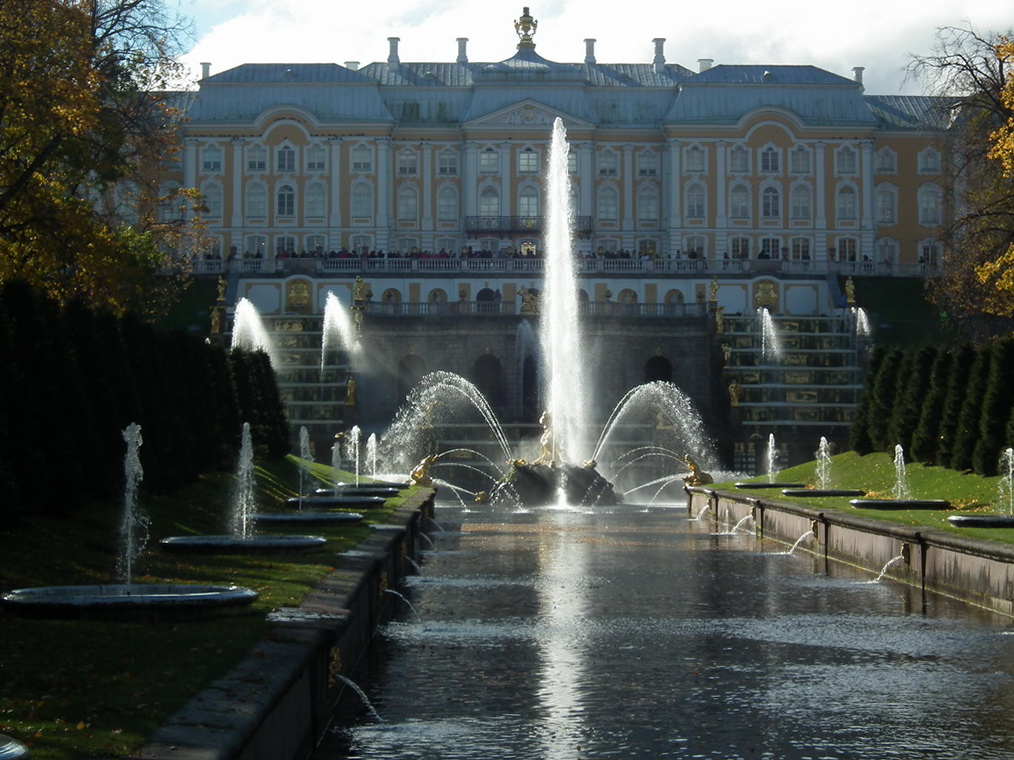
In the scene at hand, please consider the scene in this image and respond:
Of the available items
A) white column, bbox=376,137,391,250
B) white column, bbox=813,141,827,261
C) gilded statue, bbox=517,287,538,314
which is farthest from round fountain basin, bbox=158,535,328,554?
white column, bbox=813,141,827,261

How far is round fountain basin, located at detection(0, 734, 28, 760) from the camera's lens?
21.4 ft

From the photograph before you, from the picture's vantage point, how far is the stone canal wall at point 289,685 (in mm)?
7676

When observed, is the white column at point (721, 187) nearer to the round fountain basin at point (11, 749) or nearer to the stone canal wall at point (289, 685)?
the stone canal wall at point (289, 685)

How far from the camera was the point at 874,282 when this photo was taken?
80875 mm

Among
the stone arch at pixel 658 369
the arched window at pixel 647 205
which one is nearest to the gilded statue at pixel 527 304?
the stone arch at pixel 658 369

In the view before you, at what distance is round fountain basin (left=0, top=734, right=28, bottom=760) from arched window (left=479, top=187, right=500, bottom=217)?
88153 mm

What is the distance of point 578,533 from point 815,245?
67.4 m

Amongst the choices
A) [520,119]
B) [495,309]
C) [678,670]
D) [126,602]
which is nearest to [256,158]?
[520,119]

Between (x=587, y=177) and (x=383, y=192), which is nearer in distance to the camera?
(x=383, y=192)

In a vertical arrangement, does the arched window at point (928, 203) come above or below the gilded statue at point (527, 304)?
above

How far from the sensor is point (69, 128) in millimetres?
27203

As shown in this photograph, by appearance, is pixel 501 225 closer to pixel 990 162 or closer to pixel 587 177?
pixel 587 177

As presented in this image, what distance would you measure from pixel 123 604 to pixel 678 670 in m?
4.26

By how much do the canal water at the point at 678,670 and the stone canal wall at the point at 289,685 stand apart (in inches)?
10.8
